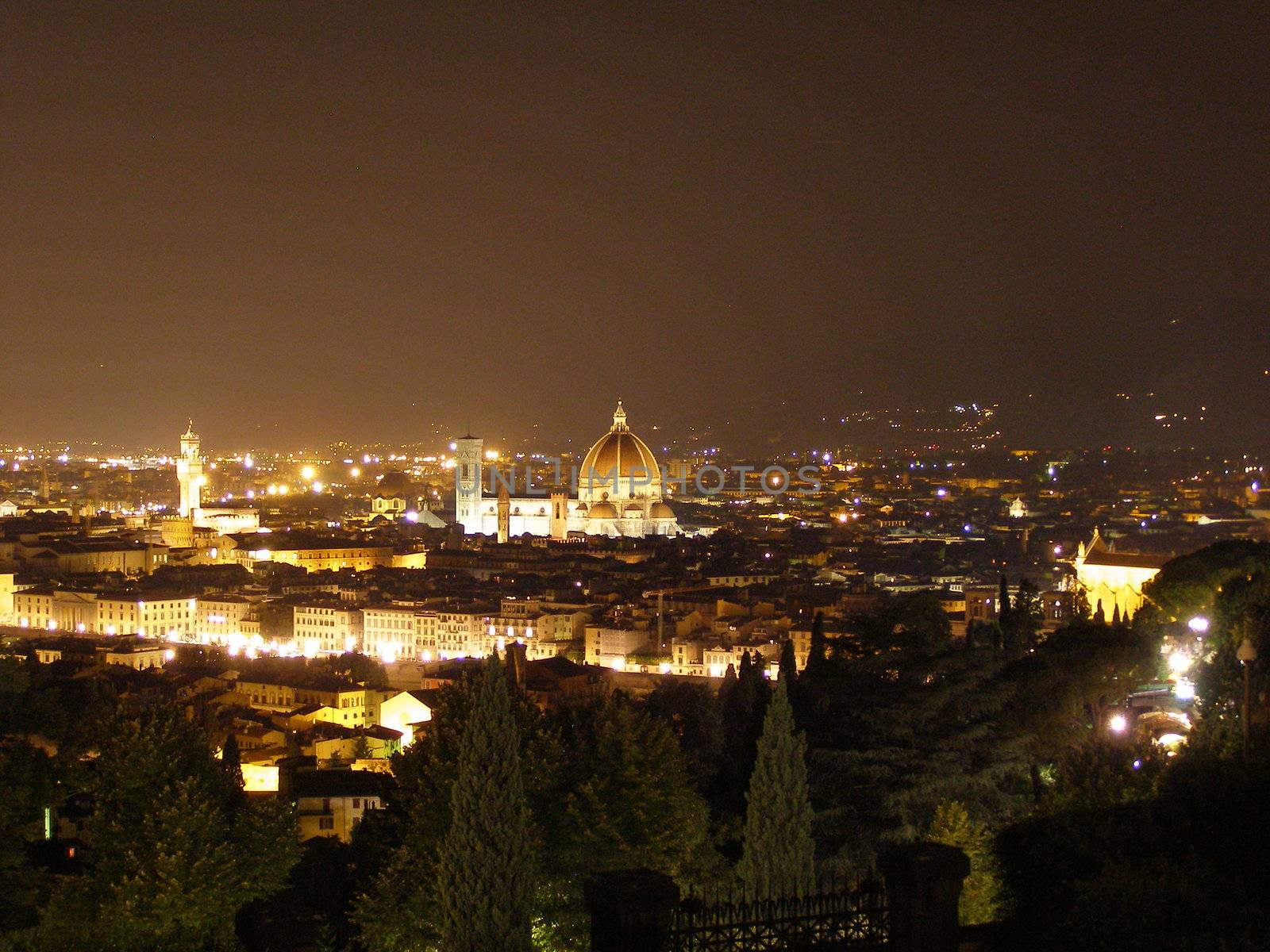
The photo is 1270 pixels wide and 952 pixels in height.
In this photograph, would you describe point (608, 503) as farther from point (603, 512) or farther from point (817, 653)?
point (817, 653)

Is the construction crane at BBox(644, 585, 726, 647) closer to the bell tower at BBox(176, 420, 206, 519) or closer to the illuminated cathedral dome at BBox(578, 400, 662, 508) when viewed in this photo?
the illuminated cathedral dome at BBox(578, 400, 662, 508)

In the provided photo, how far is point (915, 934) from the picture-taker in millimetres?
5109

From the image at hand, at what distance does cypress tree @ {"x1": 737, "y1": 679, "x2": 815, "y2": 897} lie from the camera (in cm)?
862

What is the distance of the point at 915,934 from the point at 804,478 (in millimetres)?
86796

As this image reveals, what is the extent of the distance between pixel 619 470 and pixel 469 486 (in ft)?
28.1

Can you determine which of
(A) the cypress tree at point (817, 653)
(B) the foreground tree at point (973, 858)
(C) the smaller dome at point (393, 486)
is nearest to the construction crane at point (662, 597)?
(A) the cypress tree at point (817, 653)

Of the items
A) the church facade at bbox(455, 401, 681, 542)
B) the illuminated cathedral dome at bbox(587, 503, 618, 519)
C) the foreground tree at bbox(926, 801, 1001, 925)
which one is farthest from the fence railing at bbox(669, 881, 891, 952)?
the illuminated cathedral dome at bbox(587, 503, 618, 519)

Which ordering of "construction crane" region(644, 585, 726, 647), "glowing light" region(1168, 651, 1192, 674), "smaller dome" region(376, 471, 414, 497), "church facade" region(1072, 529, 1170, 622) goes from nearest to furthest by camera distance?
"glowing light" region(1168, 651, 1192, 674)
"church facade" region(1072, 529, 1170, 622)
"construction crane" region(644, 585, 726, 647)
"smaller dome" region(376, 471, 414, 497)

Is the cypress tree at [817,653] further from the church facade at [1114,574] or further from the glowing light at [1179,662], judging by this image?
the church facade at [1114,574]

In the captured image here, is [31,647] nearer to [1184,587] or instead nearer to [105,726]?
[105,726]

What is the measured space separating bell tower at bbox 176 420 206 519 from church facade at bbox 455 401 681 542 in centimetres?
1377

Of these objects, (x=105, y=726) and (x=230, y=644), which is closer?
(x=105, y=726)

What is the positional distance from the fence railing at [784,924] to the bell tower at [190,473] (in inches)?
2476

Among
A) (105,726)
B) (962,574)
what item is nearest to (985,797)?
(105,726)
